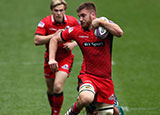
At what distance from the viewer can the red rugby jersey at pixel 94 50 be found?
23.4 feet

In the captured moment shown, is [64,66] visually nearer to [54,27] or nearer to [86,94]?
[54,27]

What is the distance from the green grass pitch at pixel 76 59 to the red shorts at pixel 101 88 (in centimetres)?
184

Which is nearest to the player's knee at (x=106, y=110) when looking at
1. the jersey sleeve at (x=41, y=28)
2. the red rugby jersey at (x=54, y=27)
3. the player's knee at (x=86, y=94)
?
the player's knee at (x=86, y=94)

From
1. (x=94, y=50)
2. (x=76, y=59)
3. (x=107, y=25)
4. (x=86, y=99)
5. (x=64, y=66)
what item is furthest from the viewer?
(x=76, y=59)

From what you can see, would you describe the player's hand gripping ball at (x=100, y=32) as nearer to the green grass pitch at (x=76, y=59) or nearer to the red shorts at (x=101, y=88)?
the red shorts at (x=101, y=88)

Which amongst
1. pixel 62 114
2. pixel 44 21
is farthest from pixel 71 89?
pixel 44 21

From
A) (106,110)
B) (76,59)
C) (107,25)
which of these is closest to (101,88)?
(106,110)

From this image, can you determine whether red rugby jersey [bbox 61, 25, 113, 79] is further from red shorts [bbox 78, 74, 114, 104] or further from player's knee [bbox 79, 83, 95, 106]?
player's knee [bbox 79, 83, 95, 106]

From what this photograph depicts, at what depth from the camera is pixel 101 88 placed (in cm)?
725

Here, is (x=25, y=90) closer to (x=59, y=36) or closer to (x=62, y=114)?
(x=62, y=114)

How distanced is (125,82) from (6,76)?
11.3ft

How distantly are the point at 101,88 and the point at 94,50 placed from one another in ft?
2.25

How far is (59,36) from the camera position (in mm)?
7520

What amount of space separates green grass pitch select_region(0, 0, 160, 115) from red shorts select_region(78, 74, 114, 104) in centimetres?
184
